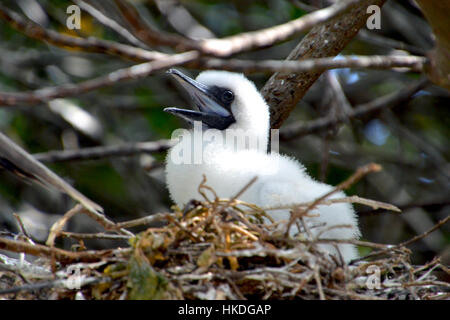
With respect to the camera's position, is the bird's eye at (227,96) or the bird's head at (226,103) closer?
the bird's head at (226,103)

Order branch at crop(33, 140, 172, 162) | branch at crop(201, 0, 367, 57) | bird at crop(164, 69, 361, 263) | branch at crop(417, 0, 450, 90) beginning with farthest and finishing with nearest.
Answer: branch at crop(33, 140, 172, 162) → bird at crop(164, 69, 361, 263) → branch at crop(417, 0, 450, 90) → branch at crop(201, 0, 367, 57)

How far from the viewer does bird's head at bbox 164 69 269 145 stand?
12.8 ft

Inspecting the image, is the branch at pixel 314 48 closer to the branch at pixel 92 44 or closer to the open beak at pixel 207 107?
the open beak at pixel 207 107

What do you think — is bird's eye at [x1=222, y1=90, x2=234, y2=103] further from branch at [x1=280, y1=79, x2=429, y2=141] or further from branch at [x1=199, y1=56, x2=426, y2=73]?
branch at [x1=199, y1=56, x2=426, y2=73]

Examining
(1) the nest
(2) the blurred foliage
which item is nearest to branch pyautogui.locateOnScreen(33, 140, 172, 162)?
(2) the blurred foliage

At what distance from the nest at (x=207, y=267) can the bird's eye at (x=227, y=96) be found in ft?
3.78

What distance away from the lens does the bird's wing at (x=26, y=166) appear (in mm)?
3175

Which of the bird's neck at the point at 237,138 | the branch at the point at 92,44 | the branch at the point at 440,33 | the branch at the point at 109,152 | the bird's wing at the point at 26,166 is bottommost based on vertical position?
the branch at the point at 92,44

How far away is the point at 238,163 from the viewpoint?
3.57 m

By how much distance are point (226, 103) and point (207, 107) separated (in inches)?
4.7

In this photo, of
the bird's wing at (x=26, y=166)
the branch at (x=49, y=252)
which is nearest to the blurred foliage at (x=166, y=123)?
the bird's wing at (x=26, y=166)

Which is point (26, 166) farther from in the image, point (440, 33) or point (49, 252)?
point (440, 33)
